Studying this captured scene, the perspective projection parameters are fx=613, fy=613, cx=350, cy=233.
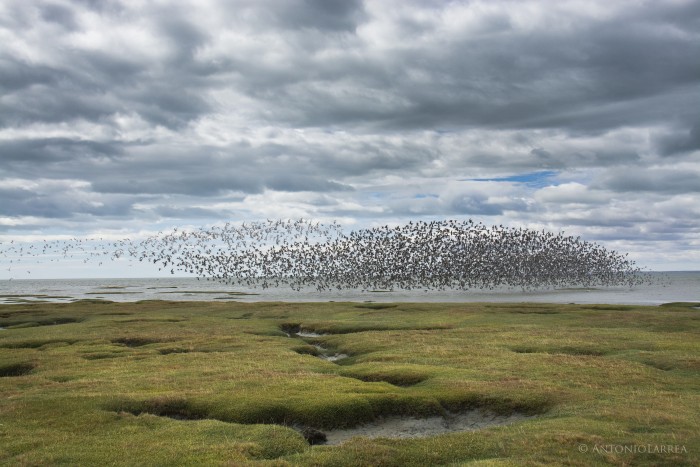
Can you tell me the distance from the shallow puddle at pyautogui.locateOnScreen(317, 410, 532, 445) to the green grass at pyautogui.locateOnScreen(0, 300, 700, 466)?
46cm

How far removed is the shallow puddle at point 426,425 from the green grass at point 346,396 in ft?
1.52

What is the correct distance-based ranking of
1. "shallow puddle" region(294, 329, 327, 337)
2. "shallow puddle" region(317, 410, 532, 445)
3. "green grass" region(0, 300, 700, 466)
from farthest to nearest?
"shallow puddle" region(294, 329, 327, 337) < "shallow puddle" region(317, 410, 532, 445) < "green grass" region(0, 300, 700, 466)

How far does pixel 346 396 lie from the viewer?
92.9 ft

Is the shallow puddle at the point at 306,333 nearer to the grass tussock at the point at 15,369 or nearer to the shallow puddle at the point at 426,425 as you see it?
the grass tussock at the point at 15,369

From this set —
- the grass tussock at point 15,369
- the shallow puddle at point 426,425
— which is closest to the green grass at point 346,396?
the grass tussock at point 15,369

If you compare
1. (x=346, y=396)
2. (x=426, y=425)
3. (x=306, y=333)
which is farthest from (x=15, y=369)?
(x=306, y=333)

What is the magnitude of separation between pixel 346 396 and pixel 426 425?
3.92 m

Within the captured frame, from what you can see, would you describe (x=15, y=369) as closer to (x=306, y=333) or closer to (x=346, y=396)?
(x=346, y=396)

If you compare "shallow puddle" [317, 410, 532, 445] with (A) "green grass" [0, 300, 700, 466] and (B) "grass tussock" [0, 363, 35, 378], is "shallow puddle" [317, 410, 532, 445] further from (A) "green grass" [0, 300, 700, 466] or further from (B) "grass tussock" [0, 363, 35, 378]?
(B) "grass tussock" [0, 363, 35, 378]

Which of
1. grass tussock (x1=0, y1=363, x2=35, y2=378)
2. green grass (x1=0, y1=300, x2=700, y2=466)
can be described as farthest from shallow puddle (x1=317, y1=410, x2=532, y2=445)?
grass tussock (x1=0, y1=363, x2=35, y2=378)

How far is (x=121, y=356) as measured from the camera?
4444cm

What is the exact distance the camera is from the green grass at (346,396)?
2027cm

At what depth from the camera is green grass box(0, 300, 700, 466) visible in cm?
2027

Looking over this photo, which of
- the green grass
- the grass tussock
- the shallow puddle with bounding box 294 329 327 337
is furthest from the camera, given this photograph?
the shallow puddle with bounding box 294 329 327 337
